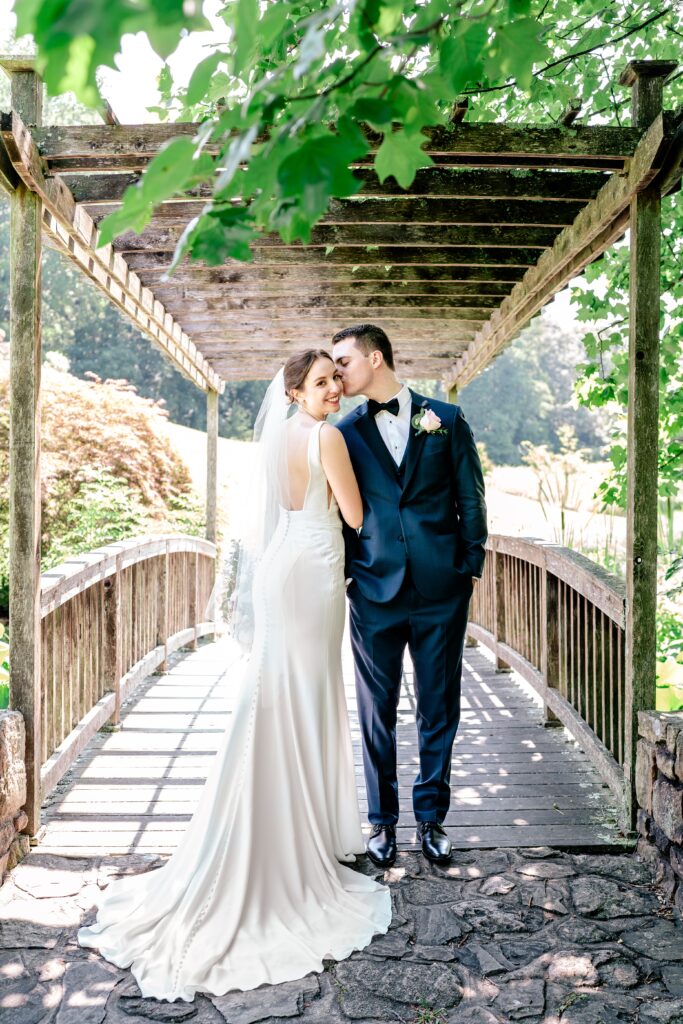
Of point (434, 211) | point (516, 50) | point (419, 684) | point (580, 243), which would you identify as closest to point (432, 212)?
point (434, 211)

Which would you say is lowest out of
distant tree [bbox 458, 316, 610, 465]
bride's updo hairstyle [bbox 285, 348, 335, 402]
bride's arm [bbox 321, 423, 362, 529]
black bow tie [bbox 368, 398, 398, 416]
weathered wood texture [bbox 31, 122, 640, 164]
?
bride's arm [bbox 321, 423, 362, 529]

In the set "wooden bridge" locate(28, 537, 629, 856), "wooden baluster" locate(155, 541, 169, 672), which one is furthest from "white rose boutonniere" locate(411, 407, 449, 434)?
"wooden baluster" locate(155, 541, 169, 672)

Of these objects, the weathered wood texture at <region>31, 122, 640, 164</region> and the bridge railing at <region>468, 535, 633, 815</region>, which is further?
the bridge railing at <region>468, 535, 633, 815</region>

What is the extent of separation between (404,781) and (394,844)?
1054 millimetres

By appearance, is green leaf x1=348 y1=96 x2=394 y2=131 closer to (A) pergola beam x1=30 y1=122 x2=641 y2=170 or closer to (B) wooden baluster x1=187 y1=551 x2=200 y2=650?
(A) pergola beam x1=30 y1=122 x2=641 y2=170

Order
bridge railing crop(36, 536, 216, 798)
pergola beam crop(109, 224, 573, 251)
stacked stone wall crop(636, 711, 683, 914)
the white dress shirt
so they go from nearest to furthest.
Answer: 1. stacked stone wall crop(636, 711, 683, 914)
2. the white dress shirt
3. bridge railing crop(36, 536, 216, 798)
4. pergola beam crop(109, 224, 573, 251)

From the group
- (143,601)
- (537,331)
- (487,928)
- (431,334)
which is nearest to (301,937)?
(487,928)

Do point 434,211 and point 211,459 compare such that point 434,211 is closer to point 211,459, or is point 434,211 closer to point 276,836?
point 276,836

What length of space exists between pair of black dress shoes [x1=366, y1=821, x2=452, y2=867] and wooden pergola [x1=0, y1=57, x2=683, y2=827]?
93 centimetres

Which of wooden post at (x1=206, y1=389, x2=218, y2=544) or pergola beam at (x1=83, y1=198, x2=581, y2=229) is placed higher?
pergola beam at (x1=83, y1=198, x2=581, y2=229)

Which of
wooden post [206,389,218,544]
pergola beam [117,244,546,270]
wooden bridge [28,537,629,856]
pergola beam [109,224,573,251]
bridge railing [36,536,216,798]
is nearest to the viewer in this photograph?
wooden bridge [28,537,629,856]

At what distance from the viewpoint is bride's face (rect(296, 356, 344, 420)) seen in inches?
133

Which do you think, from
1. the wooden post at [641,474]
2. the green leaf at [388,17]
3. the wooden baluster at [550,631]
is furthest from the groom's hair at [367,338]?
the wooden baluster at [550,631]

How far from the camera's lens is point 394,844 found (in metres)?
3.54
